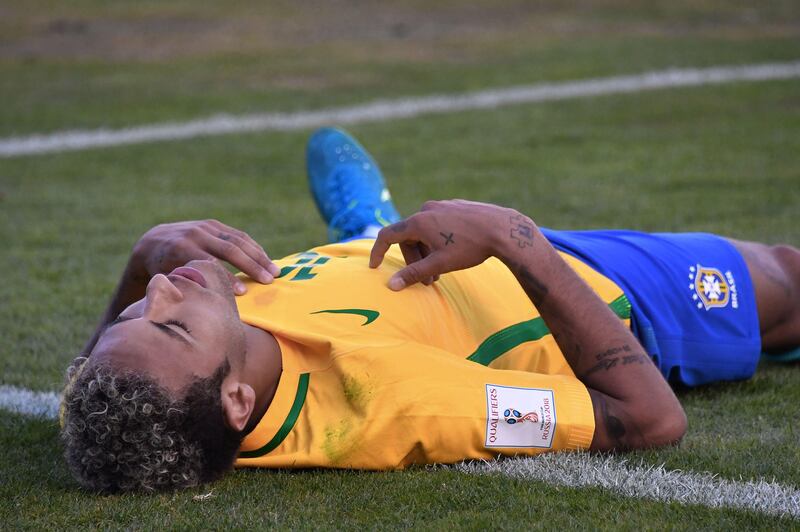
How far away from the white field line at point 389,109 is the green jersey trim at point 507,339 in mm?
5443

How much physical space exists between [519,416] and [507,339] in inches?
13.9

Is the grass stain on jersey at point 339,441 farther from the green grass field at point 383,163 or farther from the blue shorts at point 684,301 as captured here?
the blue shorts at point 684,301

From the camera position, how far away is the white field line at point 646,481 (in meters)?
2.69

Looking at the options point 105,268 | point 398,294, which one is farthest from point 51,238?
point 398,294

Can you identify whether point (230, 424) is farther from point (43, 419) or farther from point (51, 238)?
point (51, 238)

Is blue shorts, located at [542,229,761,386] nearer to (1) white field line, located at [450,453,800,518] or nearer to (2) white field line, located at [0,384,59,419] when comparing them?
(1) white field line, located at [450,453,800,518]

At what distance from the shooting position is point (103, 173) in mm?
7359

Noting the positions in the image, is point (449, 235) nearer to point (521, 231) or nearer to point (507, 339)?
point (521, 231)

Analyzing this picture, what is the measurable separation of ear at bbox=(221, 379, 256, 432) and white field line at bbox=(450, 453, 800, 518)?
1.92 ft

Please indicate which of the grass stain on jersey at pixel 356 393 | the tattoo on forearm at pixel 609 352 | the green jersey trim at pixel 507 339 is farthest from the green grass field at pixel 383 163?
the green jersey trim at pixel 507 339

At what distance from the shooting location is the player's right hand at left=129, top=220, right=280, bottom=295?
10.2 feet

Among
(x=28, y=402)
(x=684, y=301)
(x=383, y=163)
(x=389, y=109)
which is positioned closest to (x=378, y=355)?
(x=684, y=301)

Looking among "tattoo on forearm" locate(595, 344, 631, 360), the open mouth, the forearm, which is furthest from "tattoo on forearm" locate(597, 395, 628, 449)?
the open mouth

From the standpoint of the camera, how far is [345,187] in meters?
4.61
